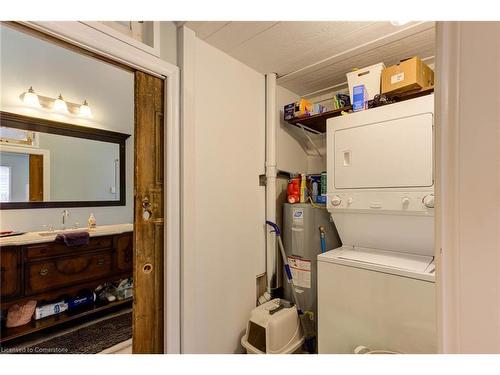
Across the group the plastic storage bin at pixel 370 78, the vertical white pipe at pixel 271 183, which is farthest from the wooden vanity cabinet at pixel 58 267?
the plastic storage bin at pixel 370 78

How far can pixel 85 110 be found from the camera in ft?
9.25

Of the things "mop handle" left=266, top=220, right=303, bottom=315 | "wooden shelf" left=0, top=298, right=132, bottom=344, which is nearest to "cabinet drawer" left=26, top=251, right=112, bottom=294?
"wooden shelf" left=0, top=298, right=132, bottom=344

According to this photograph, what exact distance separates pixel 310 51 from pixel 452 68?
160 centimetres

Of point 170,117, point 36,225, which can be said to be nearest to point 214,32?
point 170,117

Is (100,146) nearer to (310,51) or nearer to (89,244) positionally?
(89,244)

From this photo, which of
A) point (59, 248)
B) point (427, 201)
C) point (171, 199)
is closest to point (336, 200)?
point (427, 201)

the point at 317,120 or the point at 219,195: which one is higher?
the point at 317,120

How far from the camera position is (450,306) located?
405 mm

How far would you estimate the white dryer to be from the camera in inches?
53.8

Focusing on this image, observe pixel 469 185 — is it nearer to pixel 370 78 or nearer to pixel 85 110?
pixel 370 78

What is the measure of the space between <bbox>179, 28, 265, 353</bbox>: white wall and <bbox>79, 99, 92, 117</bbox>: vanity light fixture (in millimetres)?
1931

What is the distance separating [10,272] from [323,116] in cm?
281

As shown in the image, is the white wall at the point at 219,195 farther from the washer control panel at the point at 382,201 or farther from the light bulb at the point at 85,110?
the light bulb at the point at 85,110
